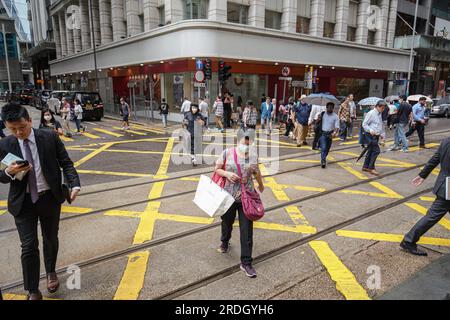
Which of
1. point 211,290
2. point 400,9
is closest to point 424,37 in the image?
point 400,9

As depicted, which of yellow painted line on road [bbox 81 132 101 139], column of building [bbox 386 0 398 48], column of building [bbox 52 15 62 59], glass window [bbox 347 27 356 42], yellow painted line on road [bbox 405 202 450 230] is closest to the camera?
yellow painted line on road [bbox 405 202 450 230]

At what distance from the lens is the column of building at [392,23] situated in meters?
29.4

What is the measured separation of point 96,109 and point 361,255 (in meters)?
21.3

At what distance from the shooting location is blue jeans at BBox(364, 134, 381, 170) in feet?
26.6

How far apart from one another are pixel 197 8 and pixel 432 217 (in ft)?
65.6

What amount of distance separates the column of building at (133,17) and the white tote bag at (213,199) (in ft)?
80.8

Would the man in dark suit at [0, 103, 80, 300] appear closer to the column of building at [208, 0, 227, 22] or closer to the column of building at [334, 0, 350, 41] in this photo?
the column of building at [208, 0, 227, 22]

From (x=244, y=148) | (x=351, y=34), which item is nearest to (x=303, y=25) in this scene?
(x=351, y=34)

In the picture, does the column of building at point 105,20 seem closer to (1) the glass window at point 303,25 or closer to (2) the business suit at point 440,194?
(1) the glass window at point 303,25

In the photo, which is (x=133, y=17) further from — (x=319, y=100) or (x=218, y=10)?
(x=319, y=100)

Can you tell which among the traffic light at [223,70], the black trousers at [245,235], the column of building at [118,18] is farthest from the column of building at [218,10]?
the black trousers at [245,235]

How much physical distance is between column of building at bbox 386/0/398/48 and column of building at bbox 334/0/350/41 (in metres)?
6.40

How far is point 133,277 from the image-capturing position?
146 inches

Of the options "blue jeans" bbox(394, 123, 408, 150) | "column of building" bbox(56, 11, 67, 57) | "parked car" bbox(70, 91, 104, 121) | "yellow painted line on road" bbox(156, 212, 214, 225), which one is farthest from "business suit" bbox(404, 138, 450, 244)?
"column of building" bbox(56, 11, 67, 57)
